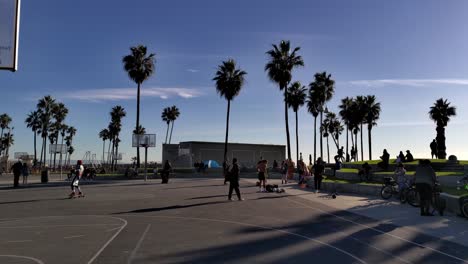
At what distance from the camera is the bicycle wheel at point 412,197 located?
1477 cm

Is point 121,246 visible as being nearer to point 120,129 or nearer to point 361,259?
point 361,259

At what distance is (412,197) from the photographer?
15.0 m

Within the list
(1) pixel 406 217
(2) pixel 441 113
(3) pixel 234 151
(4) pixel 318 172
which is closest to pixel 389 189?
(4) pixel 318 172

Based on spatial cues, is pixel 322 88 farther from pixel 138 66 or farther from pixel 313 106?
pixel 138 66

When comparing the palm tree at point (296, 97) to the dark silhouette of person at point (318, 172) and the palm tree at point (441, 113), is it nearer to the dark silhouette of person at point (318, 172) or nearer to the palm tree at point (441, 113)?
the palm tree at point (441, 113)

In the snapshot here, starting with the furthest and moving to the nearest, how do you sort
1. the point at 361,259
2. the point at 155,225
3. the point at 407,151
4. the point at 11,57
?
the point at 407,151
the point at 155,225
the point at 11,57
the point at 361,259

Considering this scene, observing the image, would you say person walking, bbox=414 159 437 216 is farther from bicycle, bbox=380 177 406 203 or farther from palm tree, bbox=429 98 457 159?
palm tree, bbox=429 98 457 159

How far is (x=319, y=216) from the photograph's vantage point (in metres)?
12.4

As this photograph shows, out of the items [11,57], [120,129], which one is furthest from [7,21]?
[120,129]

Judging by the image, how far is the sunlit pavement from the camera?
711 cm

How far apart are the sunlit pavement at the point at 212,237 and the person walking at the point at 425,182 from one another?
1.08m

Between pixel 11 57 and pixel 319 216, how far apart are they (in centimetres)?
961

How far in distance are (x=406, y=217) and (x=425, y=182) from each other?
126 cm

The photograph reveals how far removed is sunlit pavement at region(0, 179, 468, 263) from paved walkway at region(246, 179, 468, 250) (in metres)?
0.24
